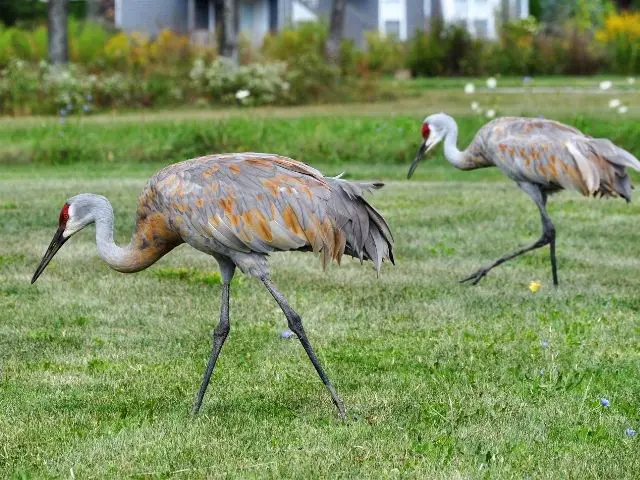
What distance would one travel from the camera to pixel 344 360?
742 cm

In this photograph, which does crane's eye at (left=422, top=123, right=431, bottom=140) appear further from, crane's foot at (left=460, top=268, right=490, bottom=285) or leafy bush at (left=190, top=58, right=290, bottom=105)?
leafy bush at (left=190, top=58, right=290, bottom=105)

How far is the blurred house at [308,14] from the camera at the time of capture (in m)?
43.1

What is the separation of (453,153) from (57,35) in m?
17.7

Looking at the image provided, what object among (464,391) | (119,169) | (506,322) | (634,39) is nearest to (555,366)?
(464,391)

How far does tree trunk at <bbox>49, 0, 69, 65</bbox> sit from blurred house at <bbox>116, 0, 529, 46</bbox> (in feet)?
32.9

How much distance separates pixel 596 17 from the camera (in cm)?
5084

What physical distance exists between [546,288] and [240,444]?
14.6 feet

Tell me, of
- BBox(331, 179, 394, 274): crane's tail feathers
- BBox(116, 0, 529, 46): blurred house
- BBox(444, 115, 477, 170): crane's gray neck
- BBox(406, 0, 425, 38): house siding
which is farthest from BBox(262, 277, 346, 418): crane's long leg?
BBox(406, 0, 425, 38): house siding

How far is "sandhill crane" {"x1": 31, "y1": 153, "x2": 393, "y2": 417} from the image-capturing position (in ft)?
20.4

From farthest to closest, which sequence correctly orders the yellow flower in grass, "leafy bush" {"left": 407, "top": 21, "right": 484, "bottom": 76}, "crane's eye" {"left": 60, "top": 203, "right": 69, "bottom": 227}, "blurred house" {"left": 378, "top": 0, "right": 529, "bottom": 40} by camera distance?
"blurred house" {"left": 378, "top": 0, "right": 529, "bottom": 40}, "leafy bush" {"left": 407, "top": 21, "right": 484, "bottom": 76}, the yellow flower in grass, "crane's eye" {"left": 60, "top": 203, "right": 69, "bottom": 227}

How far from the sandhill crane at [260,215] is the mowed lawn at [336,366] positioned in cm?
43

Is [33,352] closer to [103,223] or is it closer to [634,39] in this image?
[103,223]

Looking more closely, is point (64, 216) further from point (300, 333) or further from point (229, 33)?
point (229, 33)

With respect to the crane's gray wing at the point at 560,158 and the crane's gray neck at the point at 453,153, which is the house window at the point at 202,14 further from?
the crane's gray wing at the point at 560,158
